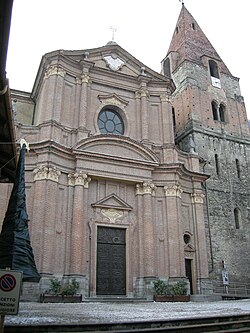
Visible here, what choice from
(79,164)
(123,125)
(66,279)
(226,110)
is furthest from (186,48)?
(66,279)

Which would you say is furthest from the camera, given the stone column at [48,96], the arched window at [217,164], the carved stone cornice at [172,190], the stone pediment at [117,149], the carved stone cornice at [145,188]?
the arched window at [217,164]

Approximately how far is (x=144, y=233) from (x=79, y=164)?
4.91 m

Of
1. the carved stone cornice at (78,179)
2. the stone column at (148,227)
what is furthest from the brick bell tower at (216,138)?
the carved stone cornice at (78,179)

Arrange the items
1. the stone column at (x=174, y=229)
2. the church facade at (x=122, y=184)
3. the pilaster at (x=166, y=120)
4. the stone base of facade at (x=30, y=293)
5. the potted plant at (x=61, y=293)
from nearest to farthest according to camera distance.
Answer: the potted plant at (x=61, y=293), the stone base of facade at (x=30, y=293), the church facade at (x=122, y=184), the stone column at (x=174, y=229), the pilaster at (x=166, y=120)

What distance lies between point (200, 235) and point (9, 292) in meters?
17.4

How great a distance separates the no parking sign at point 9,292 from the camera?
4.36m

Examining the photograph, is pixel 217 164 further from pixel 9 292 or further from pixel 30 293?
pixel 9 292

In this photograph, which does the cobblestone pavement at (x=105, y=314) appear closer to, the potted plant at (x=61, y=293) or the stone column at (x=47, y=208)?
the potted plant at (x=61, y=293)

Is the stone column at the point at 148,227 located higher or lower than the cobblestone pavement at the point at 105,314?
higher

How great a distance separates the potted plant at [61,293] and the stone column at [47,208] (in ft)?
2.39

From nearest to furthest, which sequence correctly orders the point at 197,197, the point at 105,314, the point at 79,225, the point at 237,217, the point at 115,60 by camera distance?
the point at 105,314
the point at 79,225
the point at 197,197
the point at 115,60
the point at 237,217

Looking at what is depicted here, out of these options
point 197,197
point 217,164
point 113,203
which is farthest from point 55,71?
point 217,164

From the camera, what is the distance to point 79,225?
678 inches

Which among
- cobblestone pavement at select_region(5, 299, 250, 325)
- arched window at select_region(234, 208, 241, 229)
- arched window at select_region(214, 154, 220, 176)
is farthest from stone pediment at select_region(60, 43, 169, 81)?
cobblestone pavement at select_region(5, 299, 250, 325)
